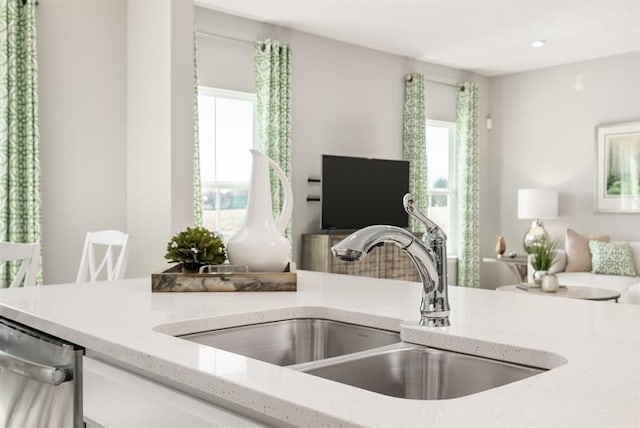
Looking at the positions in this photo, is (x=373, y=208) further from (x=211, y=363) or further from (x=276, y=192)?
(x=211, y=363)

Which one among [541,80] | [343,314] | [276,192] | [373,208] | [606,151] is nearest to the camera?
[343,314]

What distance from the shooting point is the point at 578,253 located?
6.38 m

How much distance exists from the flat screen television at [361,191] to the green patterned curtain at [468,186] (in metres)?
1.20

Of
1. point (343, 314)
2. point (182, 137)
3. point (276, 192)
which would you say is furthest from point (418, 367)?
point (276, 192)

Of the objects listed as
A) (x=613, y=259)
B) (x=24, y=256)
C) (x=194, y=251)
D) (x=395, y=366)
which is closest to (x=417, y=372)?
(x=395, y=366)

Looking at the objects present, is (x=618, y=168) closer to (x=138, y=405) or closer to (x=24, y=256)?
(x=24, y=256)

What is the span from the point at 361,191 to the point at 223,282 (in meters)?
4.36

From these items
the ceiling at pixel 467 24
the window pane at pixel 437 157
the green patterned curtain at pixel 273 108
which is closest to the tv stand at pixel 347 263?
the green patterned curtain at pixel 273 108

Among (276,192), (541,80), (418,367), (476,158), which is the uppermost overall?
(541,80)

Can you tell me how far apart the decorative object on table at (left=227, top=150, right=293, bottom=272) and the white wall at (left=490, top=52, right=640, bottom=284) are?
5.89 m

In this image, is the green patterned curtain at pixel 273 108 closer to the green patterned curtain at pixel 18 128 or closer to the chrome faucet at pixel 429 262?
the green patterned curtain at pixel 18 128

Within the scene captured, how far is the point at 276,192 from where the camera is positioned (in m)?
5.51

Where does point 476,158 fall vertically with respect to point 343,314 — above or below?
above

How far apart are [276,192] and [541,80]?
3.86m
